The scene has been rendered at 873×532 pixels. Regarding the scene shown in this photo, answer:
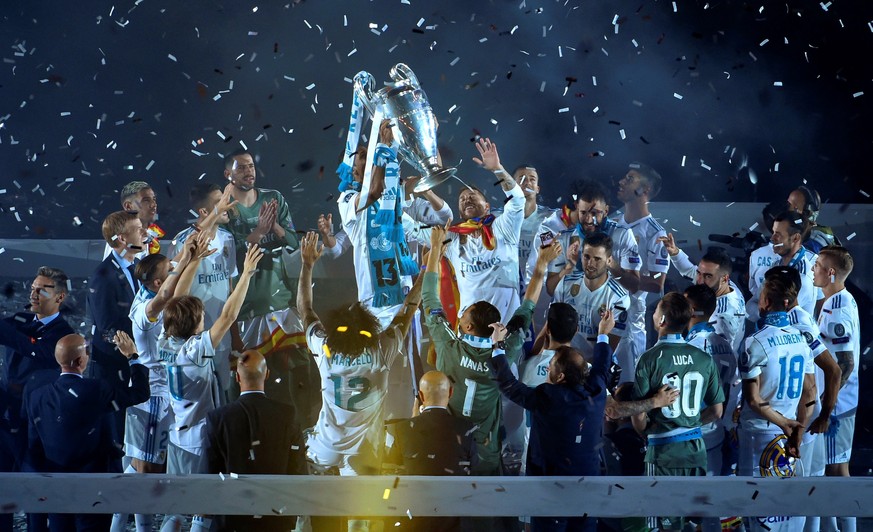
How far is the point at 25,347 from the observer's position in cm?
496

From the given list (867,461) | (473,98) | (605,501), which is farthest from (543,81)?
(605,501)

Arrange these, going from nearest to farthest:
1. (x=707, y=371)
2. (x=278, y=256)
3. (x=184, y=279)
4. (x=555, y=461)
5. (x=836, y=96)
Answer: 1. (x=555, y=461)
2. (x=707, y=371)
3. (x=184, y=279)
4. (x=278, y=256)
5. (x=836, y=96)

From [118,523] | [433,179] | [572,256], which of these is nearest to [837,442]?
[572,256]

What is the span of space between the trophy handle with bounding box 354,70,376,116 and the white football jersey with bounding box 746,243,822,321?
241 cm

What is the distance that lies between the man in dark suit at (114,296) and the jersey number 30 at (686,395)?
2.61 m

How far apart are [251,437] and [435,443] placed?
684 millimetres

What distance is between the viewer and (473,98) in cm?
857

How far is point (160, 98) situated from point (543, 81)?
3063 mm

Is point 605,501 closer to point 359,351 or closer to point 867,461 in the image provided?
point 359,351

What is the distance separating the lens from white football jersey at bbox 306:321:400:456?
4.38 meters

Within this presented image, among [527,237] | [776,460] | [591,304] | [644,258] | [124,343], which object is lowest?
[776,460]

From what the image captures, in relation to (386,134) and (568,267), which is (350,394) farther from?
(568,267)

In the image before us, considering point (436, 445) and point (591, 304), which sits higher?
point (591, 304)

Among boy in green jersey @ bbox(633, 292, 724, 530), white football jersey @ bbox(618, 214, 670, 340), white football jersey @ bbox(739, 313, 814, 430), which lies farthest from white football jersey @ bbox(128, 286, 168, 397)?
white football jersey @ bbox(739, 313, 814, 430)
